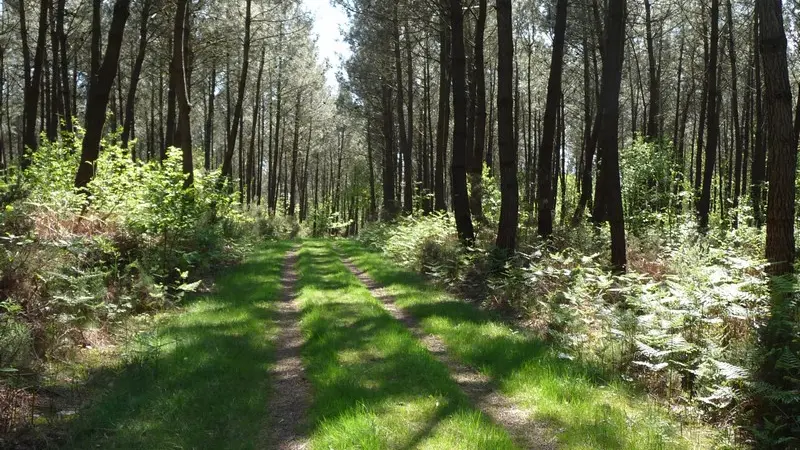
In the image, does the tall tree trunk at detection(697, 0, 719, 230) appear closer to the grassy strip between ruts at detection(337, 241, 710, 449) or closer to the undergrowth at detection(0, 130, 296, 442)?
the grassy strip between ruts at detection(337, 241, 710, 449)

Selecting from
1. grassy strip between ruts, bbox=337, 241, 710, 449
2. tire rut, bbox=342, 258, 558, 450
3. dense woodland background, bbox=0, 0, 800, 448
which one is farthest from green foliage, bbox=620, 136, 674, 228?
tire rut, bbox=342, 258, 558, 450

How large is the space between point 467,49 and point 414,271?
12.1m

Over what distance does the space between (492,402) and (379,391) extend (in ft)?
3.83

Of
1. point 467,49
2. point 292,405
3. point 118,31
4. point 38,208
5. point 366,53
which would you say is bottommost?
point 292,405

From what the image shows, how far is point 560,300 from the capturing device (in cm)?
915

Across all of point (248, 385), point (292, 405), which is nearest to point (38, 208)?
point (248, 385)

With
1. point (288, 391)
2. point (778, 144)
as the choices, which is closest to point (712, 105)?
point (778, 144)

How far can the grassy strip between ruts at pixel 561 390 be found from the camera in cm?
459

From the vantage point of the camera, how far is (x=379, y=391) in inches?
223

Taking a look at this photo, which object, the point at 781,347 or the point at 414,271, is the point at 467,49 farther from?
the point at 781,347

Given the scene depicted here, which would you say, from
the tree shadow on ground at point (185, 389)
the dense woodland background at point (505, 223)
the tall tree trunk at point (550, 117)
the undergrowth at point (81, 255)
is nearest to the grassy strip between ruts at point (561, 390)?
the dense woodland background at point (505, 223)

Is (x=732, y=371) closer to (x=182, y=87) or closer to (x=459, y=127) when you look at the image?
(x=459, y=127)

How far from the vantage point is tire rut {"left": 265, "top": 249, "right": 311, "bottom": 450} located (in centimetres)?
479

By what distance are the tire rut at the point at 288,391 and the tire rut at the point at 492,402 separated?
5.72 ft
